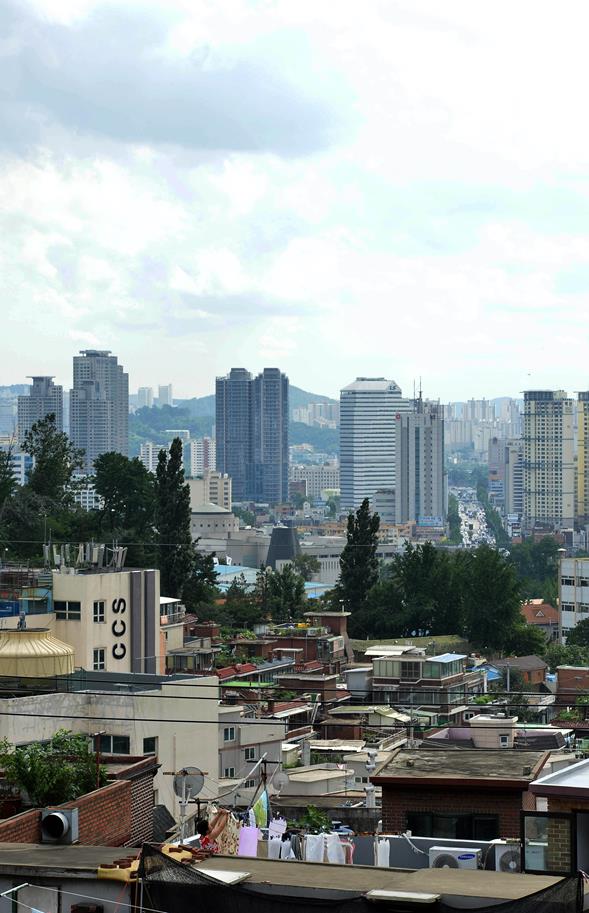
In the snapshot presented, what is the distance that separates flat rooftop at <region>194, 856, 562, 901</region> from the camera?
25.3ft

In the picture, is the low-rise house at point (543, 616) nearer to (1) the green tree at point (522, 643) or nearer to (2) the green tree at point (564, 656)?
(1) the green tree at point (522, 643)

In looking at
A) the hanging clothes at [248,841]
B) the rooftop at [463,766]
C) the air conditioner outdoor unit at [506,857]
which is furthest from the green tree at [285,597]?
the air conditioner outdoor unit at [506,857]

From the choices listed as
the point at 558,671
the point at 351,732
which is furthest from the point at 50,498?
the point at 351,732

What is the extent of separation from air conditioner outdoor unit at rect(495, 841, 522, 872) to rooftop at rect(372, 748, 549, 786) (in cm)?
271

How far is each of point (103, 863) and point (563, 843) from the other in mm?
2474

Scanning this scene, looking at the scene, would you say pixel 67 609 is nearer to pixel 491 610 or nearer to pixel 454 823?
pixel 454 823

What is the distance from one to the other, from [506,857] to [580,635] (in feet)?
217

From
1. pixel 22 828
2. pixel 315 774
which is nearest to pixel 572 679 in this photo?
pixel 315 774

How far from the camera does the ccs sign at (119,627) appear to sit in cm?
3506

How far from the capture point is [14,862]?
9.14 meters

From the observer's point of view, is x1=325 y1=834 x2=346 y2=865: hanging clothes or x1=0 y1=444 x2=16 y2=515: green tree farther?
x1=0 y1=444 x2=16 y2=515: green tree

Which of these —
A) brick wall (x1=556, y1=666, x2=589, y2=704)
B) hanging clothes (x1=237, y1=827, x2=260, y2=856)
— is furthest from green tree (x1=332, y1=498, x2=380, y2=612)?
hanging clothes (x1=237, y1=827, x2=260, y2=856)

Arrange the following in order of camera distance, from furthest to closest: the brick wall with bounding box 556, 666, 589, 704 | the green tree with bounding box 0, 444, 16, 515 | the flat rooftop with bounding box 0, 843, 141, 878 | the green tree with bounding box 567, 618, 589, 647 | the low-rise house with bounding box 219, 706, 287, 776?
the green tree with bounding box 567, 618, 589, 647
the green tree with bounding box 0, 444, 16, 515
the brick wall with bounding box 556, 666, 589, 704
the low-rise house with bounding box 219, 706, 287, 776
the flat rooftop with bounding box 0, 843, 141, 878

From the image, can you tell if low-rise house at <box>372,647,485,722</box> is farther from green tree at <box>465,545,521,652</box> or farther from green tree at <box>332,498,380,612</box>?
green tree at <box>332,498,380,612</box>
